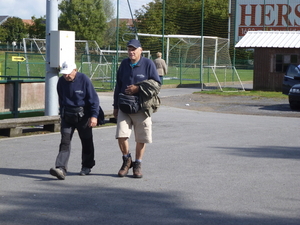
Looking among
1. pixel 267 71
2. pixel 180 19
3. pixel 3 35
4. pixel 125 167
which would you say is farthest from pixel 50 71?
pixel 3 35

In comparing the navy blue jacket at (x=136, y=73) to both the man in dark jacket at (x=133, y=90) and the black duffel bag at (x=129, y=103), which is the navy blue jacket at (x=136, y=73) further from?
the black duffel bag at (x=129, y=103)

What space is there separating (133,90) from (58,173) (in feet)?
4.69

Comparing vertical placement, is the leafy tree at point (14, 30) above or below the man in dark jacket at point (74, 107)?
above

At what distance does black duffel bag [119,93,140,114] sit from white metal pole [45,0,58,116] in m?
5.39

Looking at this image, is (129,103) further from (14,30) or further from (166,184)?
(14,30)

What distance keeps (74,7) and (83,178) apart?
52511 mm

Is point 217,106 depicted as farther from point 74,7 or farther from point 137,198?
point 74,7

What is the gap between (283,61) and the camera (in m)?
28.2

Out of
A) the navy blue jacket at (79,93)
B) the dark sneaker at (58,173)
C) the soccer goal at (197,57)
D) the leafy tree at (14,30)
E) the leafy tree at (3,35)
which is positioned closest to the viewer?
the dark sneaker at (58,173)

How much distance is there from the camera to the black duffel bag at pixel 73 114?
24.1ft

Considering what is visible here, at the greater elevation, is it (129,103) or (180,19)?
(180,19)

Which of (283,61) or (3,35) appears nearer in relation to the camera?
(283,61)

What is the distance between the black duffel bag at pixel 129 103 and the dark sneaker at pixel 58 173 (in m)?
1.13

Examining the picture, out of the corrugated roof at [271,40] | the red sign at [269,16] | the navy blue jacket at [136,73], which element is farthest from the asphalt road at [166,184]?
the red sign at [269,16]
